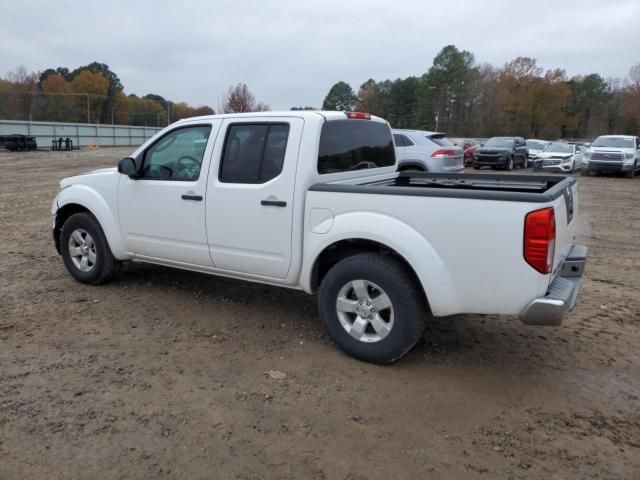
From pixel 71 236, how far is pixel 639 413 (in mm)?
5457

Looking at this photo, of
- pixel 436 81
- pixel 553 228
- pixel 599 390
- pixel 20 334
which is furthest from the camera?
pixel 436 81

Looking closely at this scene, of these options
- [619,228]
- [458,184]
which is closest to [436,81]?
[619,228]

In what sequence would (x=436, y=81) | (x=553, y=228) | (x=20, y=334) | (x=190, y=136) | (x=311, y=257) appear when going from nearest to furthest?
(x=553, y=228)
(x=311, y=257)
(x=20, y=334)
(x=190, y=136)
(x=436, y=81)

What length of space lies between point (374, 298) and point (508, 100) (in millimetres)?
82765

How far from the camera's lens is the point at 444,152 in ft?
43.0

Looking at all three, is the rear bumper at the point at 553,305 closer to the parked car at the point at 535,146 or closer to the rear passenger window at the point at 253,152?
the rear passenger window at the point at 253,152

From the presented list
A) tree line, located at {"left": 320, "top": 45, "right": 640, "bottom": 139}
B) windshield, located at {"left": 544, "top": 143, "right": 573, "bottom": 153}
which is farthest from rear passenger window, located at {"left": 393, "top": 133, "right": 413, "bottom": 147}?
tree line, located at {"left": 320, "top": 45, "right": 640, "bottom": 139}

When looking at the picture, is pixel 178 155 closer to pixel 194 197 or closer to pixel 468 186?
pixel 194 197

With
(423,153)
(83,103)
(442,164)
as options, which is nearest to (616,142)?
(442,164)

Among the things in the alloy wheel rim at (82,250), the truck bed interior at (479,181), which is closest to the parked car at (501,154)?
the truck bed interior at (479,181)

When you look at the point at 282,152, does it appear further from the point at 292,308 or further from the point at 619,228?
the point at 619,228

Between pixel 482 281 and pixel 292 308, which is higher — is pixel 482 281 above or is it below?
above

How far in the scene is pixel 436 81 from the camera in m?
82.3

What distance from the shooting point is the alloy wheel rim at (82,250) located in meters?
5.68
